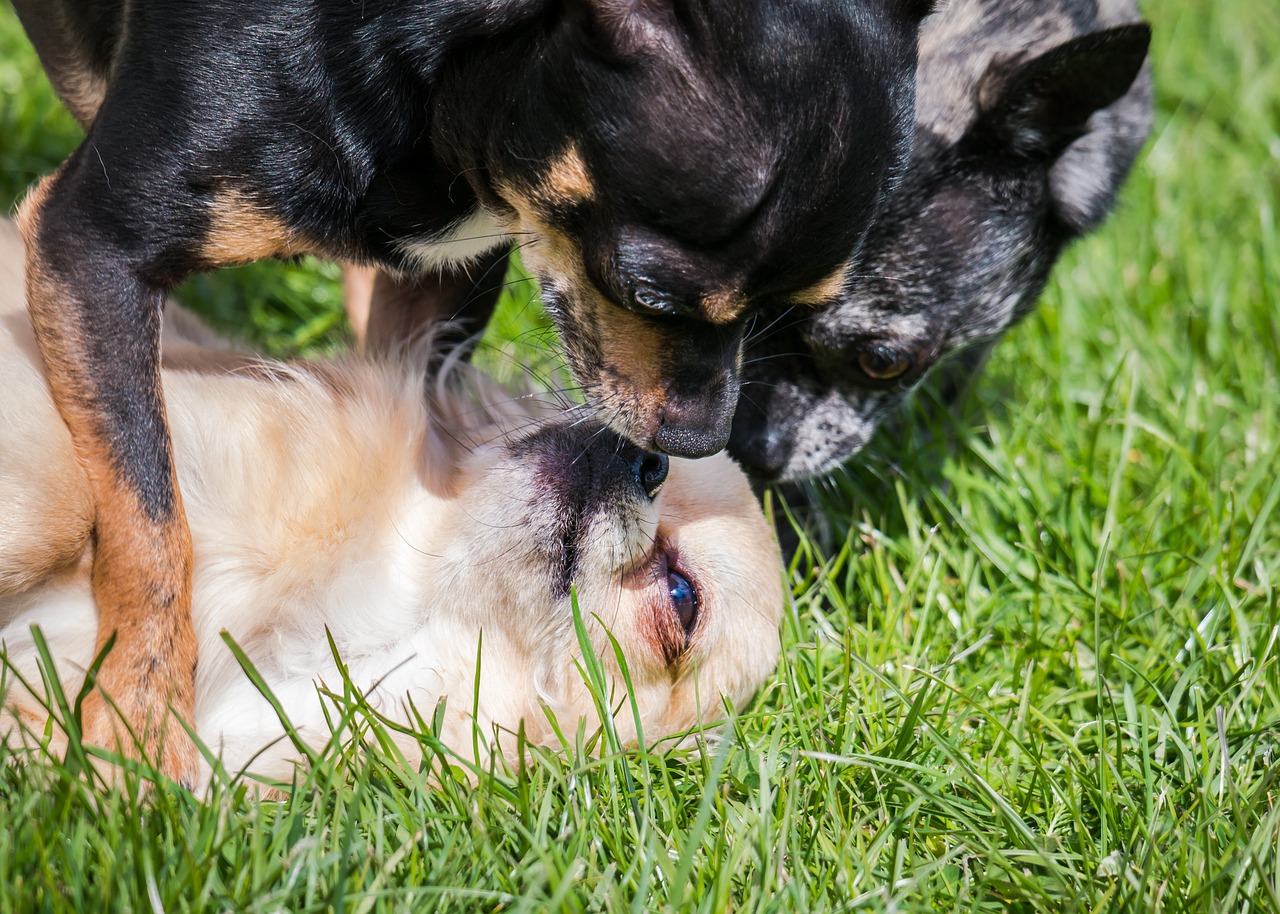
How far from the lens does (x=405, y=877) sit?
209 centimetres

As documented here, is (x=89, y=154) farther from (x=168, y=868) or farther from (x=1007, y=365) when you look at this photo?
(x=1007, y=365)

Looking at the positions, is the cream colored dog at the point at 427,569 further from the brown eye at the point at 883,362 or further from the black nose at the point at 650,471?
the brown eye at the point at 883,362

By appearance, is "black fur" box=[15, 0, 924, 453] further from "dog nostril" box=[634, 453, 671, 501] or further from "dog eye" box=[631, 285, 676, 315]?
"dog nostril" box=[634, 453, 671, 501]

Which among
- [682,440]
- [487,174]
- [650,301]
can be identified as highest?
[487,174]

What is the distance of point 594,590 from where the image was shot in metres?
2.74

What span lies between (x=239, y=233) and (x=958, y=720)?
71.3 inches

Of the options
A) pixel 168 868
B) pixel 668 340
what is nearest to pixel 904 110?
pixel 668 340

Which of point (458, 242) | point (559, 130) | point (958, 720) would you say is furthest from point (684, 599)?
point (559, 130)

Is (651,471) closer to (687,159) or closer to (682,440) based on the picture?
(682,440)

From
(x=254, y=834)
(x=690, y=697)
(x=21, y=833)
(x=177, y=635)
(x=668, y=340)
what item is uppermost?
(x=668, y=340)

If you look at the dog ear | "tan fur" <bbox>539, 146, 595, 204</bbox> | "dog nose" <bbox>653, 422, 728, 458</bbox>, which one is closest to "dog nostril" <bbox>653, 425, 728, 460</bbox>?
"dog nose" <bbox>653, 422, 728, 458</bbox>

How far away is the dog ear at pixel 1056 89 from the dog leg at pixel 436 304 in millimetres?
1372

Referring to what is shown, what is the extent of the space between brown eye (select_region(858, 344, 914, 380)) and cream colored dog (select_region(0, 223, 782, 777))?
0.82m

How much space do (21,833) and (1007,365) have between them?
11.1 ft
